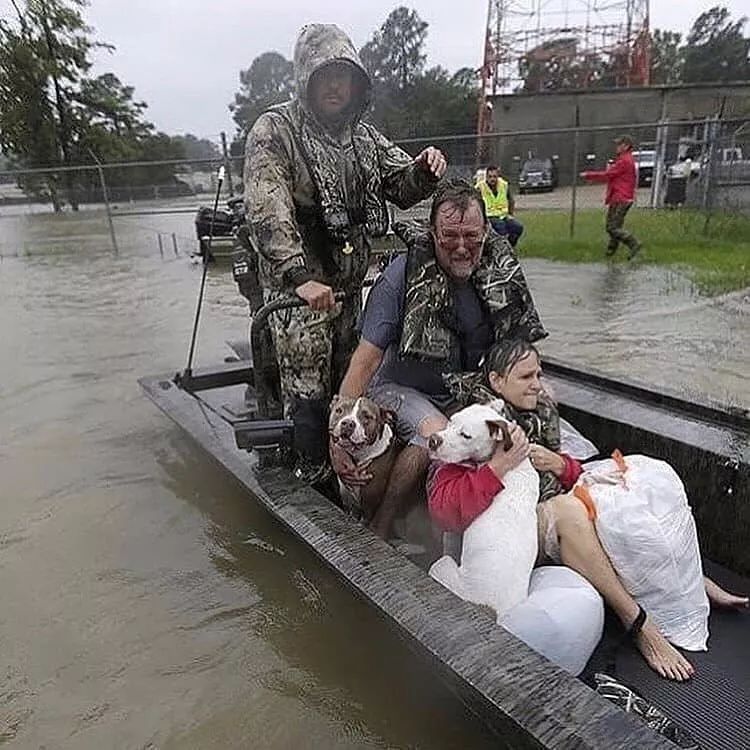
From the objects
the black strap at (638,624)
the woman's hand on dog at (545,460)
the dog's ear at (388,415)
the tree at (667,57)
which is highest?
the tree at (667,57)

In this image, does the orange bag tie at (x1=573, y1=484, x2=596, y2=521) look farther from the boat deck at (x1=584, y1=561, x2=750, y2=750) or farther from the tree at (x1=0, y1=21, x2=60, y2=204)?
the tree at (x1=0, y1=21, x2=60, y2=204)

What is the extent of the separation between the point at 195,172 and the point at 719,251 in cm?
1280

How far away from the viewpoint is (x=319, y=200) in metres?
3.33

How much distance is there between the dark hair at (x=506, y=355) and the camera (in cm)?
259

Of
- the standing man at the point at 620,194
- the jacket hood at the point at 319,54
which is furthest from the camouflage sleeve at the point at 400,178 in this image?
the standing man at the point at 620,194

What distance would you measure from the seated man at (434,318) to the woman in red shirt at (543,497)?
0.21m

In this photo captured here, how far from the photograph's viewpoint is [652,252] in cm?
1078

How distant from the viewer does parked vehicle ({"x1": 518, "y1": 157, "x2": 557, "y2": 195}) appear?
17.9 meters

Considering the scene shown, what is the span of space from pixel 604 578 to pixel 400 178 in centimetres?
202

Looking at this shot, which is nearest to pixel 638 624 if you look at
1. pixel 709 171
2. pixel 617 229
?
pixel 617 229

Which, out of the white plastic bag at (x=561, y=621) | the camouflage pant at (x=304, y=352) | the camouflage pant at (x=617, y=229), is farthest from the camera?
the camouflage pant at (x=617, y=229)

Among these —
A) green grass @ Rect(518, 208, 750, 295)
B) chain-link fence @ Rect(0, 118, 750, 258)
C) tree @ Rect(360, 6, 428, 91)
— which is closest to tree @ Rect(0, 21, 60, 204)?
chain-link fence @ Rect(0, 118, 750, 258)

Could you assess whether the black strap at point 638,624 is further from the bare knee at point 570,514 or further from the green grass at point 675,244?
the green grass at point 675,244

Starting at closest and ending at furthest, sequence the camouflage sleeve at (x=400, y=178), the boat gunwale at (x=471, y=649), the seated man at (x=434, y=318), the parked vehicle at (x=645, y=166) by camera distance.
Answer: the boat gunwale at (x=471, y=649)
the seated man at (x=434, y=318)
the camouflage sleeve at (x=400, y=178)
the parked vehicle at (x=645, y=166)
